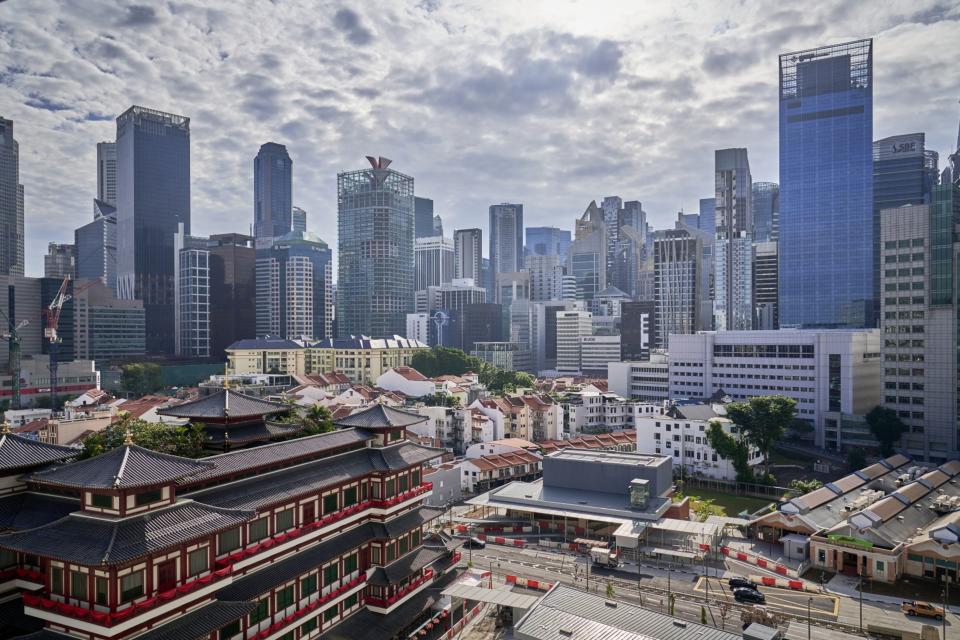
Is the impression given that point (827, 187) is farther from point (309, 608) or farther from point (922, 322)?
point (309, 608)

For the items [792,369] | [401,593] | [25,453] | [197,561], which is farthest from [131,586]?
[792,369]

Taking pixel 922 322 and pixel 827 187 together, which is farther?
pixel 827 187

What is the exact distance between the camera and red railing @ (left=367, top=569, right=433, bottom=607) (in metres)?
41.2

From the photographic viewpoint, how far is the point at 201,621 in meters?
27.9

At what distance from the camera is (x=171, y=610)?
2728 cm

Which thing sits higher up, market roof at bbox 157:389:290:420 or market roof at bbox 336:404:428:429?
market roof at bbox 157:389:290:420

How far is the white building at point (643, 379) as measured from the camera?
141 meters

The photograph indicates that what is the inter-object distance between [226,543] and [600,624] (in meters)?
21.3

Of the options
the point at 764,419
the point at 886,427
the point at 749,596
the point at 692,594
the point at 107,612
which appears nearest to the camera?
the point at 107,612

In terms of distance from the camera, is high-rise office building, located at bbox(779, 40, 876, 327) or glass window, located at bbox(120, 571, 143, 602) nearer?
glass window, located at bbox(120, 571, 143, 602)

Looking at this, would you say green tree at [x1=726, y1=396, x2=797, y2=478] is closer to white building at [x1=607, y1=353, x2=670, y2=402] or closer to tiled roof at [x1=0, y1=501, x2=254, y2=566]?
white building at [x1=607, y1=353, x2=670, y2=402]

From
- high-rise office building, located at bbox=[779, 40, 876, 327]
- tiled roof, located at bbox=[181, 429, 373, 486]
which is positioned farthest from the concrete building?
high-rise office building, located at bbox=[779, 40, 876, 327]

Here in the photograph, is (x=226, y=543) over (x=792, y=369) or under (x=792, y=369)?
under

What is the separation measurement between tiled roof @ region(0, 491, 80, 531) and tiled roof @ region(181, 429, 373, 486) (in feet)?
18.4
